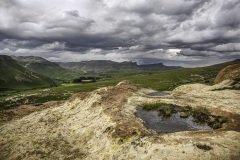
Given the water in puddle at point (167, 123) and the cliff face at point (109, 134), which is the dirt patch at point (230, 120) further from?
the water in puddle at point (167, 123)

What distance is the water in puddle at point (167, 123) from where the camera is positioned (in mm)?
41072

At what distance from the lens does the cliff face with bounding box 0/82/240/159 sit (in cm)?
3334

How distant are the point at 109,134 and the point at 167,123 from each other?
29.1 ft

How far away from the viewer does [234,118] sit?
43.6 m

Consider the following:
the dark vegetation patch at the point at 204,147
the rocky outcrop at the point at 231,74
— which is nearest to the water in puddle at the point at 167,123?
the dark vegetation patch at the point at 204,147

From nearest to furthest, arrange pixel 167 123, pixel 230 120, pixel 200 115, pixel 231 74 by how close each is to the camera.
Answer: pixel 230 120, pixel 167 123, pixel 200 115, pixel 231 74

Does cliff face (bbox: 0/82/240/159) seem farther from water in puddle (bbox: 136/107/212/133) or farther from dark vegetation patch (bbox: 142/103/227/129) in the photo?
water in puddle (bbox: 136/107/212/133)

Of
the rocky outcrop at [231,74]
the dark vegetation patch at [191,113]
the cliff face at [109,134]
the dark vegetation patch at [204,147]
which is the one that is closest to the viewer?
the dark vegetation patch at [204,147]

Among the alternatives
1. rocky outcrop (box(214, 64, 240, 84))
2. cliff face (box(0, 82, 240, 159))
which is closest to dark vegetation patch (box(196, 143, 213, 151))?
cliff face (box(0, 82, 240, 159))

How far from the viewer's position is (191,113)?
4638cm

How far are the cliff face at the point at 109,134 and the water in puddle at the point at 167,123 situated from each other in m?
1.74

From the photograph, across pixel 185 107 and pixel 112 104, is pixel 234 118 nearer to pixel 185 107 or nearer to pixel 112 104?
pixel 185 107

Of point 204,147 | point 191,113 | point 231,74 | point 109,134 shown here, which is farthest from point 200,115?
point 231,74

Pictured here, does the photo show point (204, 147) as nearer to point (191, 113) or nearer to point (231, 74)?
point (191, 113)
